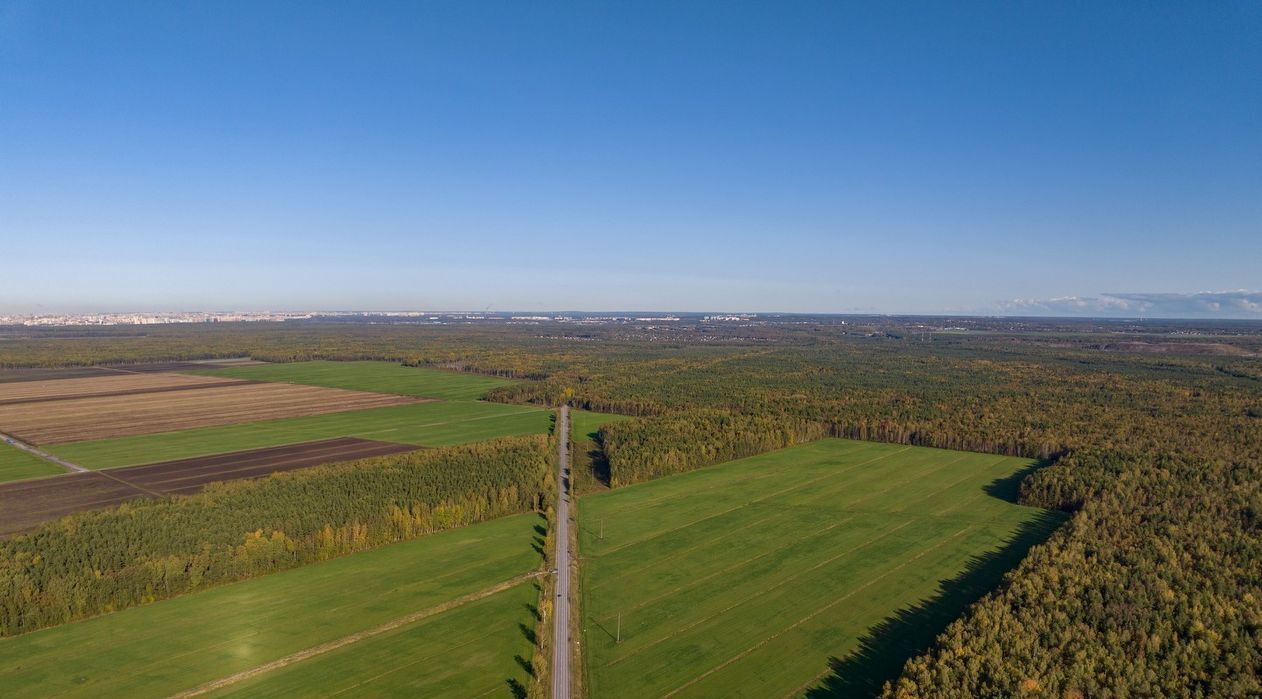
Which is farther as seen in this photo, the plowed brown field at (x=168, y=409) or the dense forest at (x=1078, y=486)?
the plowed brown field at (x=168, y=409)

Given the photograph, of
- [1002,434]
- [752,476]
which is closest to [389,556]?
[752,476]

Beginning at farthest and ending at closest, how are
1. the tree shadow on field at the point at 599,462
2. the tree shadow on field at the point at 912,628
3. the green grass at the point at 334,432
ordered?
the green grass at the point at 334,432 < the tree shadow on field at the point at 599,462 < the tree shadow on field at the point at 912,628

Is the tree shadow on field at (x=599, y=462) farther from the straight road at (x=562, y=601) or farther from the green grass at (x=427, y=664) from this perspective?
the green grass at (x=427, y=664)

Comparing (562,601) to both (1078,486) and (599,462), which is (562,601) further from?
(1078,486)

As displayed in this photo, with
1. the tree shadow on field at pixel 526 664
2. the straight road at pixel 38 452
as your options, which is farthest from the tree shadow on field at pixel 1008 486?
the straight road at pixel 38 452

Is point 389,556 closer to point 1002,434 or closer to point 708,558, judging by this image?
point 708,558

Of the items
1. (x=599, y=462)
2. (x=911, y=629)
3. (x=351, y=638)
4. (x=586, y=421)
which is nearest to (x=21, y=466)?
(x=351, y=638)

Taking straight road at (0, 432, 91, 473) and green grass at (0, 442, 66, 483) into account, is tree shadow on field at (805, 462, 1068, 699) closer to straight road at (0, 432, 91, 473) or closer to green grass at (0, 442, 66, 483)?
straight road at (0, 432, 91, 473)
